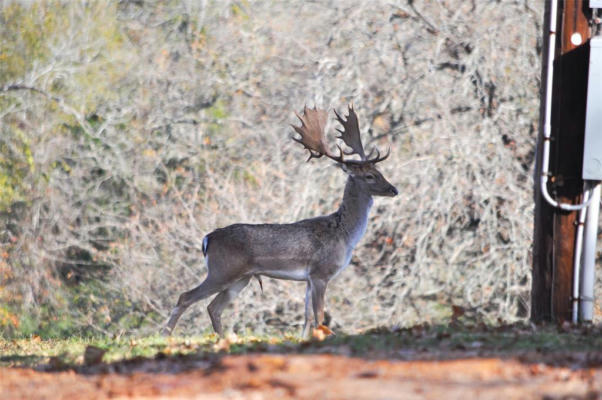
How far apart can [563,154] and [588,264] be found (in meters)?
0.96

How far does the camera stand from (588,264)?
29.4 ft

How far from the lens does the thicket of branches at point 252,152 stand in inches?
648

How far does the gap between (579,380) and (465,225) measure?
1168 cm

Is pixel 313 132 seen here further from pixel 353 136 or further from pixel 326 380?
pixel 326 380

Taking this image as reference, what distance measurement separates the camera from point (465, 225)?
16.8 meters

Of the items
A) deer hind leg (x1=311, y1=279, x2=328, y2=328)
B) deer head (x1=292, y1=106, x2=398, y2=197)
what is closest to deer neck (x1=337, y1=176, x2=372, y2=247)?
deer head (x1=292, y1=106, x2=398, y2=197)

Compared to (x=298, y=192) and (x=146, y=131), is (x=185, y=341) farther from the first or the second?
(x=146, y=131)

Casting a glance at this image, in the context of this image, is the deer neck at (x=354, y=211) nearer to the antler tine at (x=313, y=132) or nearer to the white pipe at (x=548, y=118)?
the antler tine at (x=313, y=132)

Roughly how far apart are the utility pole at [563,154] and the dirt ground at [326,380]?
3.11m

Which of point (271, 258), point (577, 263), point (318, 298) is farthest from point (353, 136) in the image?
point (577, 263)

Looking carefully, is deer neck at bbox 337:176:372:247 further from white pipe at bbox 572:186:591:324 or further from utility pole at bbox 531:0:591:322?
white pipe at bbox 572:186:591:324

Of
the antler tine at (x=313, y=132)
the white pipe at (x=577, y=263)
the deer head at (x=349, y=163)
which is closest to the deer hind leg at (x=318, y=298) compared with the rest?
the deer head at (x=349, y=163)

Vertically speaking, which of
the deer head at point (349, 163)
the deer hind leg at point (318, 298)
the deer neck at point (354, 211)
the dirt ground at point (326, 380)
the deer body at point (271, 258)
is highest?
the deer head at point (349, 163)

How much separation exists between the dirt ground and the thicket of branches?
10.4 metres
